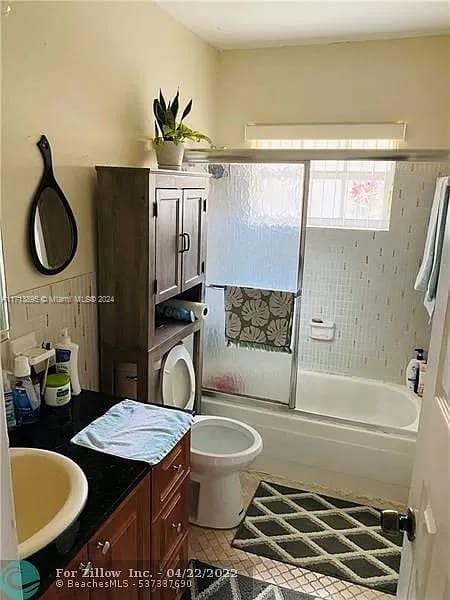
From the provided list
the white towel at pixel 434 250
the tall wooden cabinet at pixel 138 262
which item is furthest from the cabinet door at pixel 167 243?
the white towel at pixel 434 250

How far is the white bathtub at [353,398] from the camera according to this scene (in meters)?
3.26

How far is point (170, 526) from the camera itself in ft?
5.74

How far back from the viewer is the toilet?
2.27 m

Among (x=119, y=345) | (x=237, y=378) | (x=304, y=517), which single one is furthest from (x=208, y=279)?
(x=304, y=517)

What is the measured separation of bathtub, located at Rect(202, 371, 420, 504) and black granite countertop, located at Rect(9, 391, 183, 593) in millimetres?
1251

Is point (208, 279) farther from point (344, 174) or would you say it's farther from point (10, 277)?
point (10, 277)

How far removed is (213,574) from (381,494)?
1.06 metres

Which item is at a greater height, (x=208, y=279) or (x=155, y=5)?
(x=155, y=5)

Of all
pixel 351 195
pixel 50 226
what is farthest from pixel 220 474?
pixel 351 195

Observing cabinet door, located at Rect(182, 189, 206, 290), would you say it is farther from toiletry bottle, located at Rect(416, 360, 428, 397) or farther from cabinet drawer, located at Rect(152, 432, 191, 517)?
toiletry bottle, located at Rect(416, 360, 428, 397)

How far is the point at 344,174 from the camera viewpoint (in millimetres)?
3297

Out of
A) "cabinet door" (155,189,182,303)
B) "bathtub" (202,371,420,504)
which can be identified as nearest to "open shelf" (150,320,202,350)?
"cabinet door" (155,189,182,303)

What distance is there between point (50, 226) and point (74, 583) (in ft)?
3.89

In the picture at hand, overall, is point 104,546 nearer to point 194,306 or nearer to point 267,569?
point 267,569
